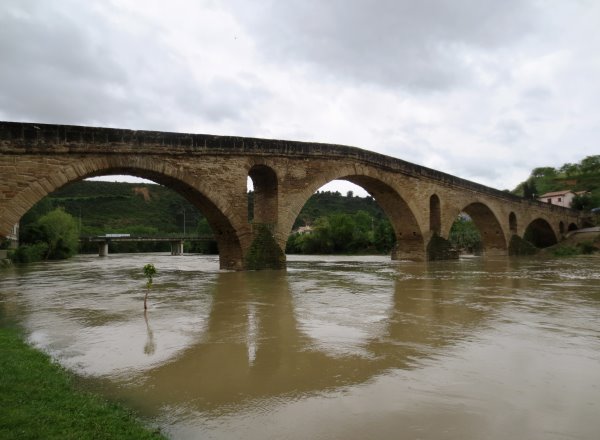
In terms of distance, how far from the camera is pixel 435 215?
27.2 metres

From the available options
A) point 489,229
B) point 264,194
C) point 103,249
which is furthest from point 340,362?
point 103,249

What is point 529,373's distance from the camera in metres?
4.33

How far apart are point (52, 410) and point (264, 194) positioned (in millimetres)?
Answer: 15411

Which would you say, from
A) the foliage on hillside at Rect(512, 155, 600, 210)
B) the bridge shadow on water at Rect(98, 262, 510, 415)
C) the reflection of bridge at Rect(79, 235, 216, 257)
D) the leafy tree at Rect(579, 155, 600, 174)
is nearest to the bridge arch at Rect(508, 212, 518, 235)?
the reflection of bridge at Rect(79, 235, 216, 257)

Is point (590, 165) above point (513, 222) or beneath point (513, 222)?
above

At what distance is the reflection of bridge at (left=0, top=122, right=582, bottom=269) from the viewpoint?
12.4 metres

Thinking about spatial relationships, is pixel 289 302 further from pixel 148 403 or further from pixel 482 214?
pixel 482 214

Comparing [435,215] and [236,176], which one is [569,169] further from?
[236,176]

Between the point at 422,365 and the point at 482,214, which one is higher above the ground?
the point at 482,214

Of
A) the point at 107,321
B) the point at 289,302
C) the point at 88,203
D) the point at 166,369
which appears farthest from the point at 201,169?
the point at 88,203

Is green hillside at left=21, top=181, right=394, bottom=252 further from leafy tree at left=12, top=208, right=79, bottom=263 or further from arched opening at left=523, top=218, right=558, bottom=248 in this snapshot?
arched opening at left=523, top=218, right=558, bottom=248

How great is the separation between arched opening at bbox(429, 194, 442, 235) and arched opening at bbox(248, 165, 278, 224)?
41.0ft

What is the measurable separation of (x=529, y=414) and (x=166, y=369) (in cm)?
338

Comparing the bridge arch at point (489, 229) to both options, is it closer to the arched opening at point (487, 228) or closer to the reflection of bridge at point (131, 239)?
the arched opening at point (487, 228)
